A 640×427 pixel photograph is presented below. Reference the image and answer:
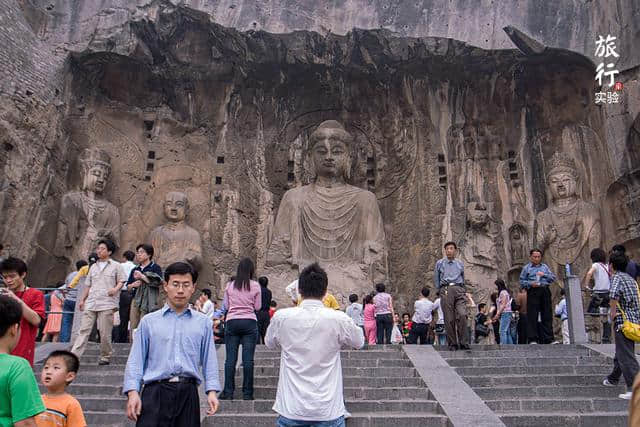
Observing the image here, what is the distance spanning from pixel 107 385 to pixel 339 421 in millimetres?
3814

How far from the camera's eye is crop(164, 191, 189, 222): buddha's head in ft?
43.9

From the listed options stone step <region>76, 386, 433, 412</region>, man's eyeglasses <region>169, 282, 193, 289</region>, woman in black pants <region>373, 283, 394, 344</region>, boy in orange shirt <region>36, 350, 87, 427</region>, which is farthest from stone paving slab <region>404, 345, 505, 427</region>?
boy in orange shirt <region>36, 350, 87, 427</region>

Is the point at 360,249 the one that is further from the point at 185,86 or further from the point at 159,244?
the point at 185,86

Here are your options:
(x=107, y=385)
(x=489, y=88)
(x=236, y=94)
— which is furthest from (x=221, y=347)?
(x=489, y=88)

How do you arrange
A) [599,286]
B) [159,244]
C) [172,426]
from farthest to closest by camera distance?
[159,244] < [599,286] < [172,426]

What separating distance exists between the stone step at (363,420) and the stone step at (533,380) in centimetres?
147

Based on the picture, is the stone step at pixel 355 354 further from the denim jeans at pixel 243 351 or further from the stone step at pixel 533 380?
the denim jeans at pixel 243 351

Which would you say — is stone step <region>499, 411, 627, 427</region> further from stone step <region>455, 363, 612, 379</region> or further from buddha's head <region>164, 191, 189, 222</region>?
buddha's head <region>164, 191, 189, 222</region>

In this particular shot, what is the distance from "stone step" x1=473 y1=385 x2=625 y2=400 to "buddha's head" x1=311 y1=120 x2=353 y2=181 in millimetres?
7924

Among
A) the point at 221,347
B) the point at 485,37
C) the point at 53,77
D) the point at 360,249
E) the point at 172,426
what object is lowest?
the point at 172,426

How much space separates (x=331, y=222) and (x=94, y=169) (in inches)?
201

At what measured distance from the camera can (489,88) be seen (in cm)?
1398

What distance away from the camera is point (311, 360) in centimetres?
343

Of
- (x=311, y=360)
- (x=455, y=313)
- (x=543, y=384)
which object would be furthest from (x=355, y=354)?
(x=311, y=360)
